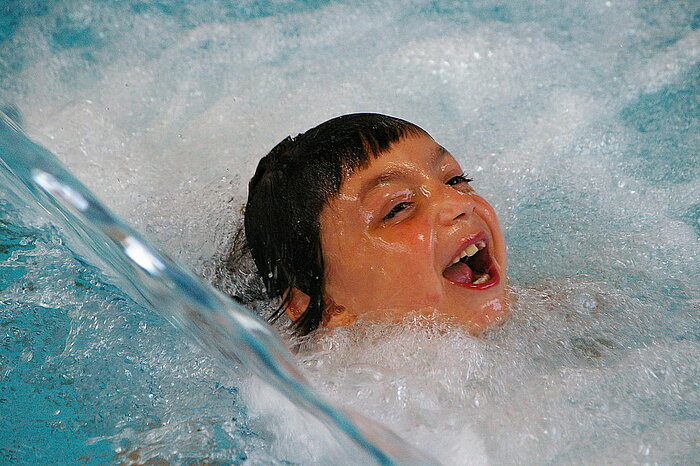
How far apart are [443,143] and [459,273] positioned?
26.0 inches

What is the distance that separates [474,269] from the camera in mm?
1296

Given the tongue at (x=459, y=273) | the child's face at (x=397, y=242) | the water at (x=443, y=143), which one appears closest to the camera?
the water at (x=443, y=143)

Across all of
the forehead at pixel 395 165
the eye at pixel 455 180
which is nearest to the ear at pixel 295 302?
the forehead at pixel 395 165

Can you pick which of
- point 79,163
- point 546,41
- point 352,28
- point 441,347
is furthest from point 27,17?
point 441,347

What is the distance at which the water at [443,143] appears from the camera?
1.07 meters

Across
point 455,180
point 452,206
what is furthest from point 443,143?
point 452,206

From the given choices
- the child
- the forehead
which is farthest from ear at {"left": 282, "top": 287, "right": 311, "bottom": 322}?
the forehead

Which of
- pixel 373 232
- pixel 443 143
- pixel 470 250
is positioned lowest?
pixel 443 143

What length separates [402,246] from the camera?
117 cm

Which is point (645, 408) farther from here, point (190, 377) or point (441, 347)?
point (190, 377)

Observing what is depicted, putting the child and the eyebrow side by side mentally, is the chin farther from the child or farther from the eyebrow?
the eyebrow

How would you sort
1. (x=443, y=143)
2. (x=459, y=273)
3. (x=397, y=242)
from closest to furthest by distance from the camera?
(x=397, y=242) < (x=459, y=273) < (x=443, y=143)

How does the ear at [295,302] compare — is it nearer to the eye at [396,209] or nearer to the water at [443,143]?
the water at [443,143]

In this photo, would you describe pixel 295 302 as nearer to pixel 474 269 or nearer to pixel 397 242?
pixel 397 242
